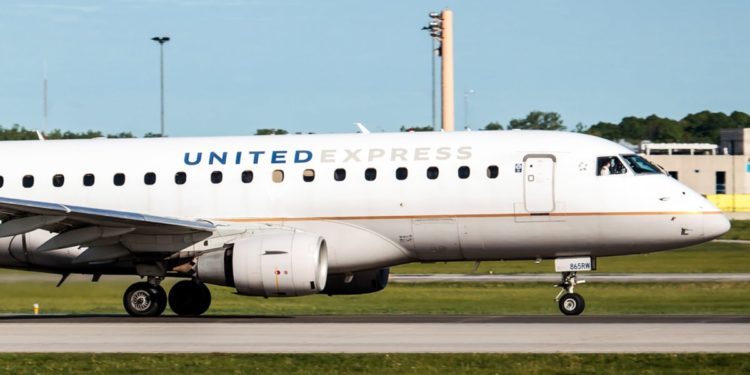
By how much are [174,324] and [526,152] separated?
829cm

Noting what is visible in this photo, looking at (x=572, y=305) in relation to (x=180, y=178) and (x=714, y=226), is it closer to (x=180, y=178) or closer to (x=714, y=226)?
(x=714, y=226)

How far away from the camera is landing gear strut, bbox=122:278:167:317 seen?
29.4 m

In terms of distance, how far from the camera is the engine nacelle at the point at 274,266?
26.7m

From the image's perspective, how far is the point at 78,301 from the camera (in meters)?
40.6

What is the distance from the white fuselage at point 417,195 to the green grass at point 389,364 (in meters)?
8.56

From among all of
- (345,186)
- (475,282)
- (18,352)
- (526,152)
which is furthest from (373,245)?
(475,282)

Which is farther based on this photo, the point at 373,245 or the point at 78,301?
the point at 78,301

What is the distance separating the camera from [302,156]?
29562 mm

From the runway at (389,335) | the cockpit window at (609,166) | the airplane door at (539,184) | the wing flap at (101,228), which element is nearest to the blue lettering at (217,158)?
the wing flap at (101,228)

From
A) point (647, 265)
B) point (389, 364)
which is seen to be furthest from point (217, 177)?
point (647, 265)

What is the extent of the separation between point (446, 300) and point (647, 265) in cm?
1858

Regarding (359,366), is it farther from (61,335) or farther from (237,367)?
(61,335)

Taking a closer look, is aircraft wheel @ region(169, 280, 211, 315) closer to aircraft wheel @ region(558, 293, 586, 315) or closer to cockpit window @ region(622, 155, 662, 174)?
aircraft wheel @ region(558, 293, 586, 315)

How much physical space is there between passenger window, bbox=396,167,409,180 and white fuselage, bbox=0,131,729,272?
0.03m
